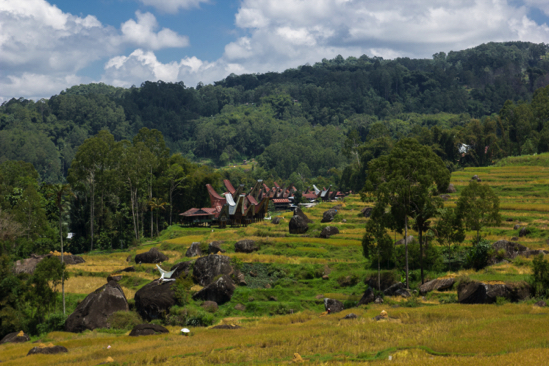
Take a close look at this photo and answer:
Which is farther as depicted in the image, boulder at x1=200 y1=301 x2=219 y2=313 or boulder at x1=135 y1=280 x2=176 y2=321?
boulder at x1=135 y1=280 x2=176 y2=321

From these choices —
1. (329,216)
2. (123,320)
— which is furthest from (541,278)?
(329,216)

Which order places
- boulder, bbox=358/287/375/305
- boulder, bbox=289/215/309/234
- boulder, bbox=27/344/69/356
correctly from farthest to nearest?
boulder, bbox=289/215/309/234, boulder, bbox=358/287/375/305, boulder, bbox=27/344/69/356

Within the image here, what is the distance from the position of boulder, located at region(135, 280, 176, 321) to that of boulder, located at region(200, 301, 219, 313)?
234cm

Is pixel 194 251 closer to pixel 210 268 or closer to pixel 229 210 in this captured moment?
pixel 210 268

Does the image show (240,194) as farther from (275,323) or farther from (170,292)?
(275,323)

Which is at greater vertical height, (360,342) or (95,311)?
(360,342)

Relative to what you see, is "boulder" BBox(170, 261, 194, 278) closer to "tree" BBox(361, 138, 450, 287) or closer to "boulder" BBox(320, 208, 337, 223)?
"tree" BBox(361, 138, 450, 287)

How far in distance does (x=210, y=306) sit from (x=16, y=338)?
1382cm

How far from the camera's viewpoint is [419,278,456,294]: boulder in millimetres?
35500

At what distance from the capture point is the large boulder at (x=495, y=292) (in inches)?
1198

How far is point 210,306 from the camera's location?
38.3 metres

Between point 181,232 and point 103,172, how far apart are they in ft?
48.9

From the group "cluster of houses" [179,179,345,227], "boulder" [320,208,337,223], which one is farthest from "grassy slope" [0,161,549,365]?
"cluster of houses" [179,179,345,227]

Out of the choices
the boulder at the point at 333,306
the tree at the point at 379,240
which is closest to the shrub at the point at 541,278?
A: the tree at the point at 379,240
